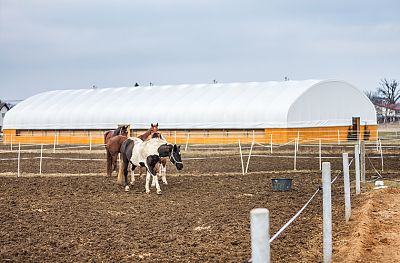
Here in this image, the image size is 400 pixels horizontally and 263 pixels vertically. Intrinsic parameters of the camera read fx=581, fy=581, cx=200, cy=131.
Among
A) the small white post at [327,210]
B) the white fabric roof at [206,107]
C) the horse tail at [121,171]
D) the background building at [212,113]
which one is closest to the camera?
the small white post at [327,210]

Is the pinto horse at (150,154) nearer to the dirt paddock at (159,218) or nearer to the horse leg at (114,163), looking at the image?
the dirt paddock at (159,218)

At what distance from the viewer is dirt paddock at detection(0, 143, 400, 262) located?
25.7 ft

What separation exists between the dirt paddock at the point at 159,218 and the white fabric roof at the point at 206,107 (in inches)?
901

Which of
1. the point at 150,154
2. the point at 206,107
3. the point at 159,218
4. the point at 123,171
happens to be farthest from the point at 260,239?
the point at 206,107

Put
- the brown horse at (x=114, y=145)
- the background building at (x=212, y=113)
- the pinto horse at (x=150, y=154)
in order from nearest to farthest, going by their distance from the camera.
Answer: the pinto horse at (x=150, y=154)
the brown horse at (x=114, y=145)
the background building at (x=212, y=113)

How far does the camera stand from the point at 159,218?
10.6 m

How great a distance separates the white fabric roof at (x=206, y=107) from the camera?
4188 centimetres

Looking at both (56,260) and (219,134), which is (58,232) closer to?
(56,260)

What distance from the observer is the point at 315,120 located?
42031mm

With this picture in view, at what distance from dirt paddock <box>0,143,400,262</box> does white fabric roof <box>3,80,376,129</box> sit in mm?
22876

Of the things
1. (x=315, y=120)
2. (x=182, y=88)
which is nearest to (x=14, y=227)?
(x=315, y=120)

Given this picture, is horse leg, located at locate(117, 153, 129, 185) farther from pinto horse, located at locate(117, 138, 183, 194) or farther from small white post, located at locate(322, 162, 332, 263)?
small white post, located at locate(322, 162, 332, 263)

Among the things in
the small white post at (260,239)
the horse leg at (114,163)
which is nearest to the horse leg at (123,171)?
the horse leg at (114,163)

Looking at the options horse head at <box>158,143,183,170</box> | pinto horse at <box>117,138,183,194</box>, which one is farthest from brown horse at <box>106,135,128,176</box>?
horse head at <box>158,143,183,170</box>
